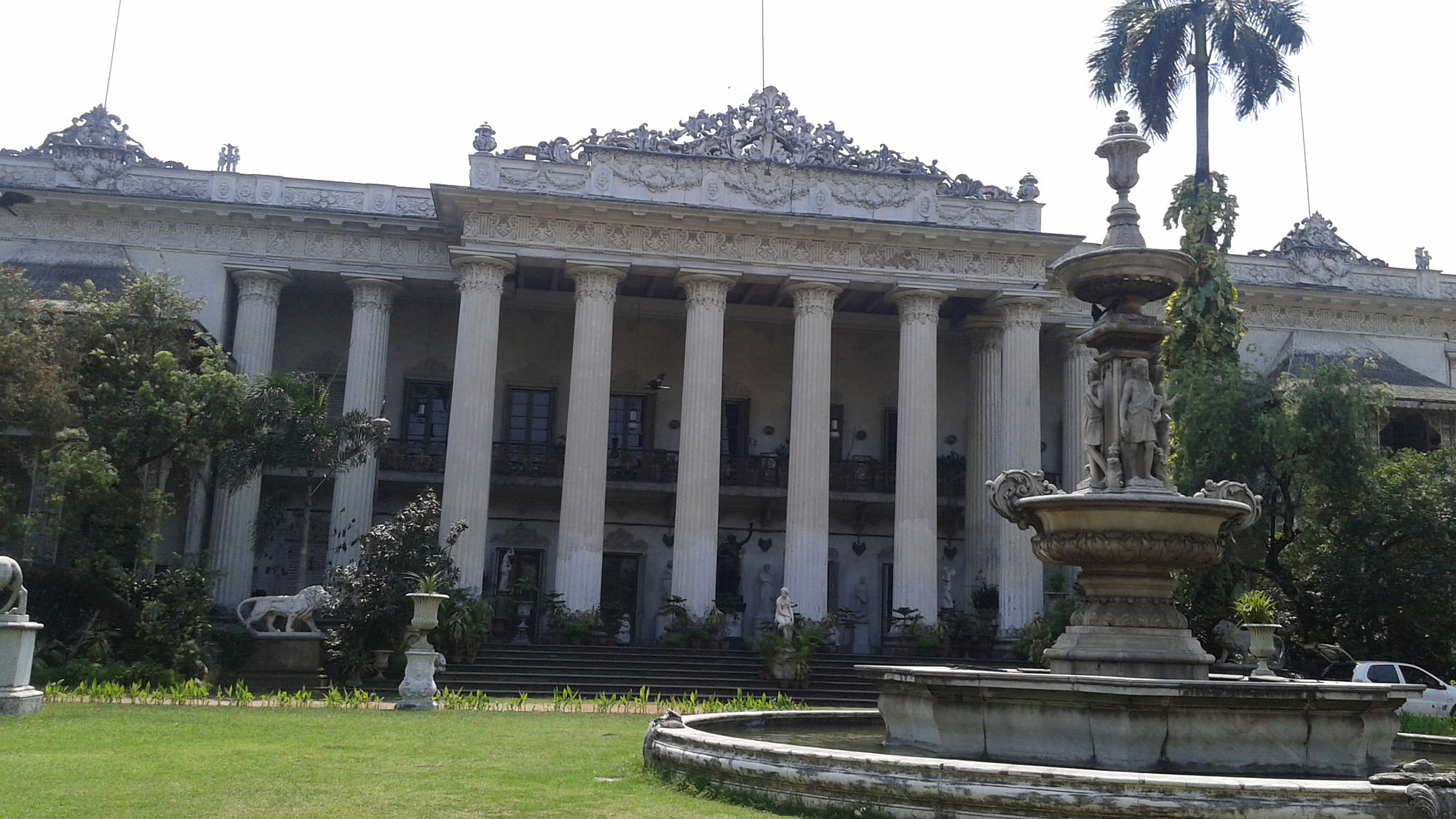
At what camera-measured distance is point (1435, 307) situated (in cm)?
3316

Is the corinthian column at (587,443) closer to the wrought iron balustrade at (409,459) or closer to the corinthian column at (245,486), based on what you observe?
the wrought iron balustrade at (409,459)

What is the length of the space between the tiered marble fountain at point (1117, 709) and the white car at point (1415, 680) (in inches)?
453

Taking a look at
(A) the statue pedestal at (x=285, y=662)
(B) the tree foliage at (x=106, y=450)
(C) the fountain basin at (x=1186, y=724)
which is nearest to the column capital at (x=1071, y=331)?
(A) the statue pedestal at (x=285, y=662)

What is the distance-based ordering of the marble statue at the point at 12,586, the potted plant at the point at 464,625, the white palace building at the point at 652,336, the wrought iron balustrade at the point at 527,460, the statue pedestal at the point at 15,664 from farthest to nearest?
the wrought iron balustrade at the point at 527,460 → the white palace building at the point at 652,336 → the potted plant at the point at 464,625 → the marble statue at the point at 12,586 → the statue pedestal at the point at 15,664

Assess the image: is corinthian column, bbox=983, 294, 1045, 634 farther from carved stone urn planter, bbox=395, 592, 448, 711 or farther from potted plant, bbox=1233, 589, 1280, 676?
carved stone urn planter, bbox=395, 592, 448, 711

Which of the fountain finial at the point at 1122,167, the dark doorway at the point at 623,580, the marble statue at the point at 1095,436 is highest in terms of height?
the fountain finial at the point at 1122,167

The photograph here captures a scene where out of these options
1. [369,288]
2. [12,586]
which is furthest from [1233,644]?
[369,288]

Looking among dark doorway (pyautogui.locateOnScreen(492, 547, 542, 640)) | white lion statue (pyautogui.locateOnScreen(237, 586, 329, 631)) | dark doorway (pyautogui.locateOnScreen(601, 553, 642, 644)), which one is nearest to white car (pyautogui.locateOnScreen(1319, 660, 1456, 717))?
dark doorway (pyautogui.locateOnScreen(601, 553, 642, 644))

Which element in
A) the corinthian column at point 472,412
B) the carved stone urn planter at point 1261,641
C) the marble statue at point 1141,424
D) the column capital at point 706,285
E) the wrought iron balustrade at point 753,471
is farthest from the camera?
the wrought iron balustrade at point 753,471

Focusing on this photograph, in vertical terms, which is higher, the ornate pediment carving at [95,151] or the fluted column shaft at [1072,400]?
the ornate pediment carving at [95,151]

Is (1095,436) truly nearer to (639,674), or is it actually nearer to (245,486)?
(639,674)

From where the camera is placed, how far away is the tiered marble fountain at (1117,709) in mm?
6336

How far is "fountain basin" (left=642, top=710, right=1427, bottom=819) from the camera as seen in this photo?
6.12 metres

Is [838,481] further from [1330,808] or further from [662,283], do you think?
[1330,808]
